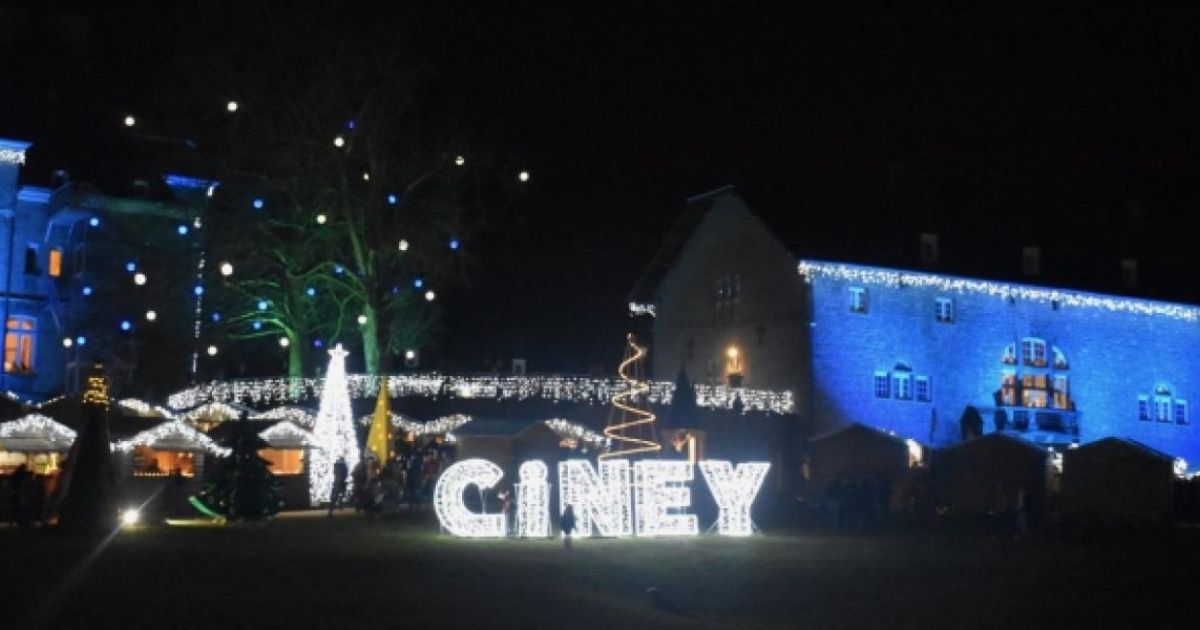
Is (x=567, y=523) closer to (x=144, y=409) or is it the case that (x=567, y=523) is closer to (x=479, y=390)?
(x=144, y=409)

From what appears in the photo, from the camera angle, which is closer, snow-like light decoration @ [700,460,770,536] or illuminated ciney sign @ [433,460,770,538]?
illuminated ciney sign @ [433,460,770,538]

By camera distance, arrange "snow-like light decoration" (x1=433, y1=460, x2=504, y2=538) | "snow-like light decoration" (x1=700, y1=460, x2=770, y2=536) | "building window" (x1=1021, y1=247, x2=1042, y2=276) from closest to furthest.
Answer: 1. "snow-like light decoration" (x1=433, y1=460, x2=504, y2=538)
2. "snow-like light decoration" (x1=700, y1=460, x2=770, y2=536)
3. "building window" (x1=1021, y1=247, x2=1042, y2=276)

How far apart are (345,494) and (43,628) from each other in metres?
25.3

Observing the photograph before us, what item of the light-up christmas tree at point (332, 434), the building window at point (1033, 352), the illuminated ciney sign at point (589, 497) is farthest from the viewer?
the building window at point (1033, 352)

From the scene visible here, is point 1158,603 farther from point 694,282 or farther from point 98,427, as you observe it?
point 694,282

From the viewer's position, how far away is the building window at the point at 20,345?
49188mm

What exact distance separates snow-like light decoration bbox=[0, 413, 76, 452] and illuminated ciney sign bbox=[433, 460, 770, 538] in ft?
33.7

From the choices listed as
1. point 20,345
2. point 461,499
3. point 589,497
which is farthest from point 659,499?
point 20,345

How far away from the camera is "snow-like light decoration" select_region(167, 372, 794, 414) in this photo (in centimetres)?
4856

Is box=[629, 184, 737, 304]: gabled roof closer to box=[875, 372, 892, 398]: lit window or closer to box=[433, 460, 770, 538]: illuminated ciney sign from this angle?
box=[875, 372, 892, 398]: lit window

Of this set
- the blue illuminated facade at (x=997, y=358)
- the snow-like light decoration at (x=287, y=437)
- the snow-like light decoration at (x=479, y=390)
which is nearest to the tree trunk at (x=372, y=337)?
the snow-like light decoration at (x=479, y=390)

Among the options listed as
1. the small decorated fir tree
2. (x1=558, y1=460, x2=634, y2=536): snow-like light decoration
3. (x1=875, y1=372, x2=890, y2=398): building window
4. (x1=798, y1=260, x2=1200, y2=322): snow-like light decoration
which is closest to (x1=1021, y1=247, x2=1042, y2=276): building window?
(x1=798, y1=260, x2=1200, y2=322): snow-like light decoration

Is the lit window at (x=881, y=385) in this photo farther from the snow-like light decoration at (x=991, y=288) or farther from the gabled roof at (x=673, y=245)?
the gabled roof at (x=673, y=245)

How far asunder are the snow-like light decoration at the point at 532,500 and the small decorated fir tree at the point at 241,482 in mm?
6863
